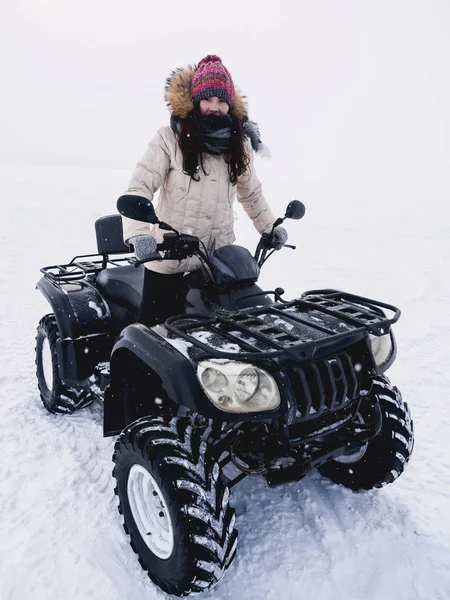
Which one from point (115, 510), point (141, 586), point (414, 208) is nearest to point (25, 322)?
point (115, 510)

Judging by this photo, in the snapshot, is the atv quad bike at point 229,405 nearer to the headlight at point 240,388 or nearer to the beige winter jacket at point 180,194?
the headlight at point 240,388

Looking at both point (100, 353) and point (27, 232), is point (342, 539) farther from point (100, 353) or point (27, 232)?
point (27, 232)

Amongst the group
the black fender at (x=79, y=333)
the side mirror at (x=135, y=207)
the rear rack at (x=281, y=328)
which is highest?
the side mirror at (x=135, y=207)

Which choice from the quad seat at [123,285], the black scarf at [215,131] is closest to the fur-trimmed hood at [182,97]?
the black scarf at [215,131]

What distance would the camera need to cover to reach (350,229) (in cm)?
1233

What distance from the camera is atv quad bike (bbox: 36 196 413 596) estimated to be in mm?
2098

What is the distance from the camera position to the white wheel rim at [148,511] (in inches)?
95.3

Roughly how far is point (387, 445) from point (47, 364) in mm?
2726

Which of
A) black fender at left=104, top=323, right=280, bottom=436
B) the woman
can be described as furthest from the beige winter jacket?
black fender at left=104, top=323, right=280, bottom=436

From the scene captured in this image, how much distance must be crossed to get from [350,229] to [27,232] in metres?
7.60

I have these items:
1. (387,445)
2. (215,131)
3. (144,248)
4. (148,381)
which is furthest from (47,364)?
(387,445)

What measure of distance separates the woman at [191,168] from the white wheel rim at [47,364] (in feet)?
4.00

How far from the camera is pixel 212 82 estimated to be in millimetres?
2918

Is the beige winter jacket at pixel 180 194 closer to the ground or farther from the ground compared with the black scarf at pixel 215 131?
closer to the ground
